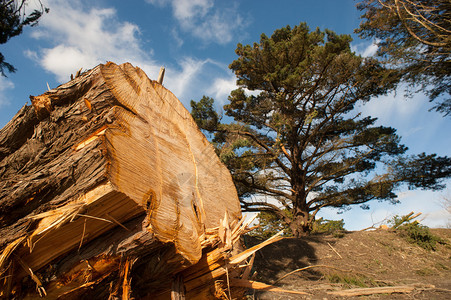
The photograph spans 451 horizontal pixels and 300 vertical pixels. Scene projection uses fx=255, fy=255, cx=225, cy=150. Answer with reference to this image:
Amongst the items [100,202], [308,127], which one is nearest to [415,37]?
[308,127]

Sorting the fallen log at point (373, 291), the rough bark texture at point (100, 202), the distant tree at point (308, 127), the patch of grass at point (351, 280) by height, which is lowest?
the fallen log at point (373, 291)

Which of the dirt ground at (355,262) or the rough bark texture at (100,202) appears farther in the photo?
the dirt ground at (355,262)

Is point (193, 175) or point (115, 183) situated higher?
point (193, 175)

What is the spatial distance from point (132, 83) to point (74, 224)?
2.81 feet

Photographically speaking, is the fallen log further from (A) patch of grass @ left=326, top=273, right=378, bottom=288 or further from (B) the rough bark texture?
(B) the rough bark texture

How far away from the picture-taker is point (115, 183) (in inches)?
41.0

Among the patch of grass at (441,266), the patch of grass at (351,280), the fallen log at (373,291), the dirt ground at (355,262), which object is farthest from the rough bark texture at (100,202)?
the patch of grass at (441,266)

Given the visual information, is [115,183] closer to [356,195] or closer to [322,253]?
[322,253]

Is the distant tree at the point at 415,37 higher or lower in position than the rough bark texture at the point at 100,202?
higher

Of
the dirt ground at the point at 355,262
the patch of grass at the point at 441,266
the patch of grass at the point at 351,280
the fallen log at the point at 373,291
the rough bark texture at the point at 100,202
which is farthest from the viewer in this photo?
the patch of grass at the point at 441,266

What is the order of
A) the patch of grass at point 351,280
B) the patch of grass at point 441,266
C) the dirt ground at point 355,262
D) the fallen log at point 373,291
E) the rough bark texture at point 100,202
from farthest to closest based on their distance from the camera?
1. the patch of grass at point 441,266
2. the dirt ground at point 355,262
3. the patch of grass at point 351,280
4. the fallen log at point 373,291
5. the rough bark texture at point 100,202

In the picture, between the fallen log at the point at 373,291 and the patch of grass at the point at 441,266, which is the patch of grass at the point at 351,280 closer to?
the fallen log at the point at 373,291

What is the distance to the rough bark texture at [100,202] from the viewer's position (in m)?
1.09

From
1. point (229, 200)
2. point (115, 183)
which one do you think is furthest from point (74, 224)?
point (229, 200)
